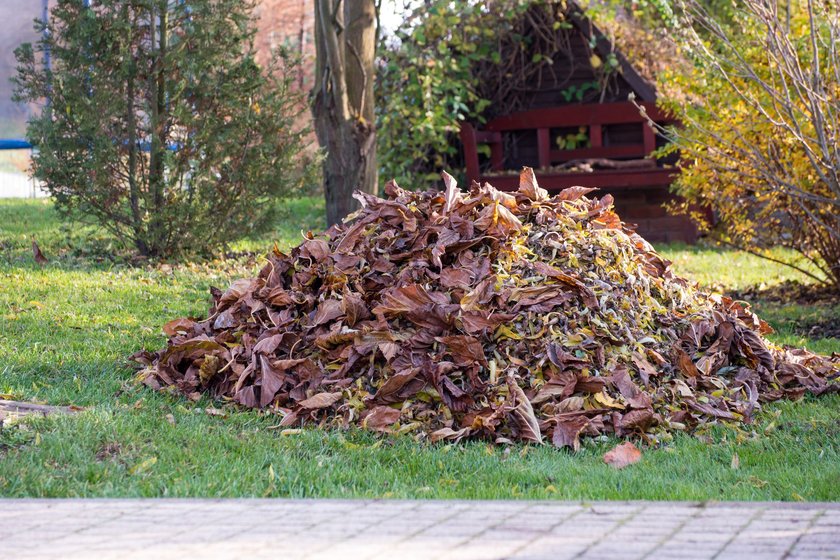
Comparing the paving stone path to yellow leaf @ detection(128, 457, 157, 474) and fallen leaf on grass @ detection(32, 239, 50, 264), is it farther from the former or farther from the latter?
fallen leaf on grass @ detection(32, 239, 50, 264)

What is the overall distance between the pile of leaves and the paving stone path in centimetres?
147

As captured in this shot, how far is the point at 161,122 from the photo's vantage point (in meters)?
9.88

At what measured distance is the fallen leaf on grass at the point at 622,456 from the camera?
4641 mm

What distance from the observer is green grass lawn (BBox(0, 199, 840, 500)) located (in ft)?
13.3

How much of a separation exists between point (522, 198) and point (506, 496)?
9.56ft

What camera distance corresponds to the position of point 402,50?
14.8m

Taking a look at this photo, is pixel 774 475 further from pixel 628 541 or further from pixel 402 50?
pixel 402 50

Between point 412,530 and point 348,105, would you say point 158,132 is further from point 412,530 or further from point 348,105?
point 412,530

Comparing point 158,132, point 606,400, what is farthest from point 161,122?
point 606,400

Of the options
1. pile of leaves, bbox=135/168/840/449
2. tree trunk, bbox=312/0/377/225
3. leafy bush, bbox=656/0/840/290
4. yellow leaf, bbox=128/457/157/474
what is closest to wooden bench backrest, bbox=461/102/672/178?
leafy bush, bbox=656/0/840/290

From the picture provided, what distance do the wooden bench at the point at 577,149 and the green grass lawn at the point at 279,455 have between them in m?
8.81

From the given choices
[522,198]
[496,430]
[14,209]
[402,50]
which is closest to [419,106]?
[402,50]

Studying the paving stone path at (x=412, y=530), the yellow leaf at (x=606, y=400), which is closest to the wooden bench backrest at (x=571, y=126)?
the yellow leaf at (x=606, y=400)

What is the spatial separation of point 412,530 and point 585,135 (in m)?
13.0
